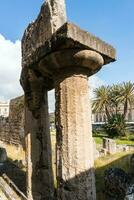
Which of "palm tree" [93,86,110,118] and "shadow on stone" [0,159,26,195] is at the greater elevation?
"palm tree" [93,86,110,118]

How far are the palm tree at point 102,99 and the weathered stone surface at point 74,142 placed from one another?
39661 mm

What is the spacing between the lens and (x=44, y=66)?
450 centimetres

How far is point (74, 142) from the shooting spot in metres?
4.09

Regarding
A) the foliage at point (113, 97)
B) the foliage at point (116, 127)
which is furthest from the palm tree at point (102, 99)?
the foliage at point (116, 127)

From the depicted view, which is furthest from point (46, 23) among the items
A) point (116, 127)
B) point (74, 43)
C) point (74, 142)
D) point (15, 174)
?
point (116, 127)

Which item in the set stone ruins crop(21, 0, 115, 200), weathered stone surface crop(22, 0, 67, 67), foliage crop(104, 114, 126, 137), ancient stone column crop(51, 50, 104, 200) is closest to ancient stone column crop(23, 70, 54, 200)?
weathered stone surface crop(22, 0, 67, 67)

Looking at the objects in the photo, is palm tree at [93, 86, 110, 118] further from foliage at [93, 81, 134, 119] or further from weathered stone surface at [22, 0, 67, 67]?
weathered stone surface at [22, 0, 67, 67]

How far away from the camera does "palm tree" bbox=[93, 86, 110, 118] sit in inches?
1727

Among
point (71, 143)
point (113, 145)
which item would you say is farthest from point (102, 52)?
point (113, 145)

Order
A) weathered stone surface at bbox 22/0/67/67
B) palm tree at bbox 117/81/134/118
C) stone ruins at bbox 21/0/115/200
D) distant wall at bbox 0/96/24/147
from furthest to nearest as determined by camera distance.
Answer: palm tree at bbox 117/81/134/118 < distant wall at bbox 0/96/24/147 < weathered stone surface at bbox 22/0/67/67 < stone ruins at bbox 21/0/115/200

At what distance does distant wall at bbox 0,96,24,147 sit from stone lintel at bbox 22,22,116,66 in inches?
426

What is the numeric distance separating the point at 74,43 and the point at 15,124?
12.9 m

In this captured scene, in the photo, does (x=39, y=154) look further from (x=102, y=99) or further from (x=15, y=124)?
(x=102, y=99)

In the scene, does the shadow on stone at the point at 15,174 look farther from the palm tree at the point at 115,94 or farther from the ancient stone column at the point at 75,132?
the palm tree at the point at 115,94
